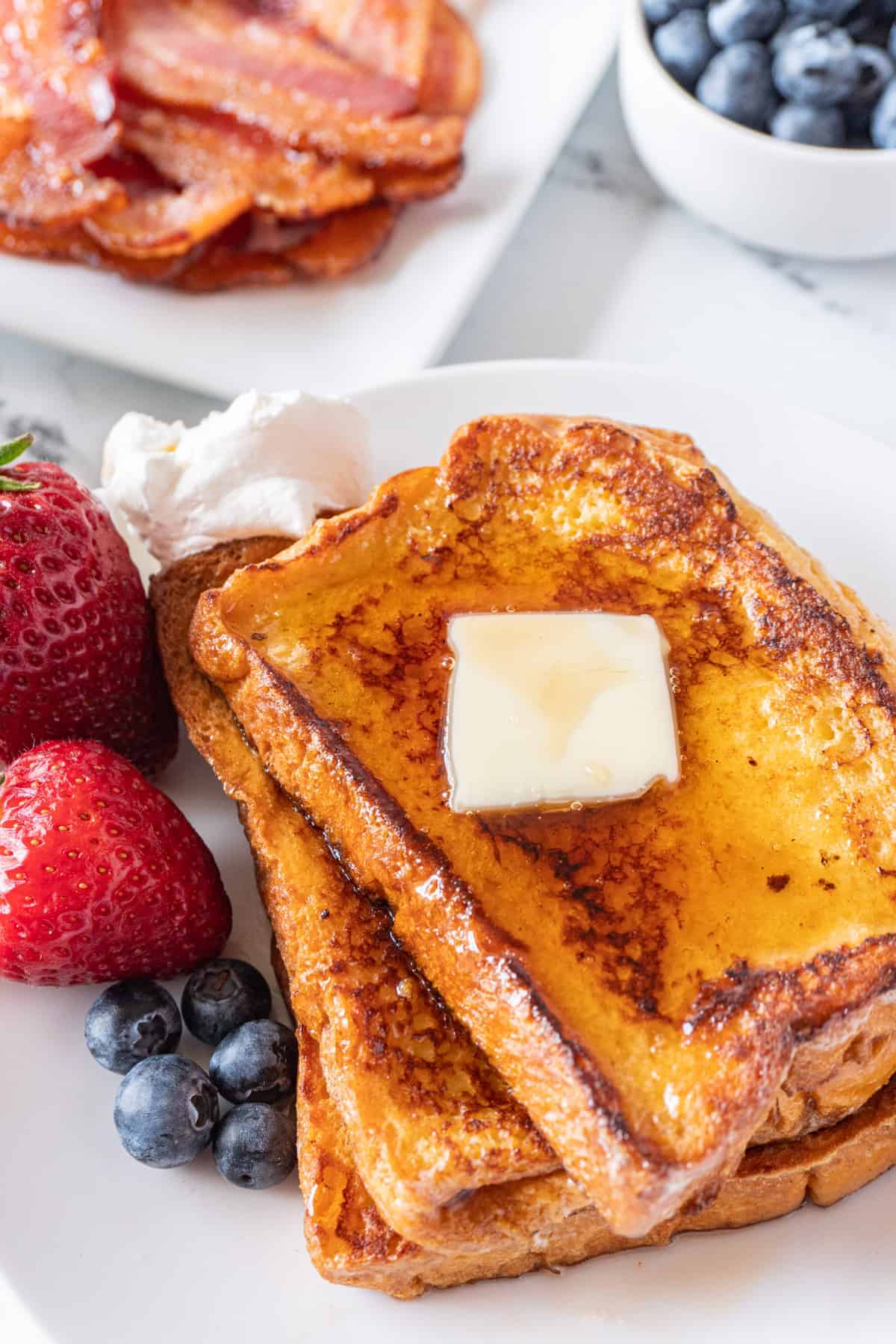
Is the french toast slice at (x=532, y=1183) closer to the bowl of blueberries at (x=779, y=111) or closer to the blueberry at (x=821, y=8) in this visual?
the bowl of blueberries at (x=779, y=111)

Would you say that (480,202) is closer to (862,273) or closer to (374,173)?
(374,173)

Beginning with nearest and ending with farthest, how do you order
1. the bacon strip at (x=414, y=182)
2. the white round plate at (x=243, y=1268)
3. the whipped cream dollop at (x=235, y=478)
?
the white round plate at (x=243, y=1268) → the whipped cream dollop at (x=235, y=478) → the bacon strip at (x=414, y=182)

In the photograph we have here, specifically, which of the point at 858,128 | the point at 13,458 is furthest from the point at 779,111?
the point at 13,458

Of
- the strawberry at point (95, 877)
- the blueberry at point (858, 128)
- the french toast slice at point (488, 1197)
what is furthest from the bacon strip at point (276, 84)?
the french toast slice at point (488, 1197)

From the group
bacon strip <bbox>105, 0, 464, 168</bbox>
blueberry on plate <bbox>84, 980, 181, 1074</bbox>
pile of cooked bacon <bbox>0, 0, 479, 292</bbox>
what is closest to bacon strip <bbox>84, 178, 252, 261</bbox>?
pile of cooked bacon <bbox>0, 0, 479, 292</bbox>

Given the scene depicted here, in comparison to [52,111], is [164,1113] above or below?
below

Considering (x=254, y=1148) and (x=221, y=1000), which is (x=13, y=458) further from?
(x=254, y=1148)
